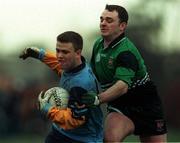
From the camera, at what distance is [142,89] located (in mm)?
10547

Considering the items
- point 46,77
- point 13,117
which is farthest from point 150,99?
point 46,77

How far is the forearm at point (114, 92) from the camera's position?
9.69 m

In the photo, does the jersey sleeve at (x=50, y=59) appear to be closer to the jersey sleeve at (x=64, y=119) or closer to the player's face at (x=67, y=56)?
the player's face at (x=67, y=56)

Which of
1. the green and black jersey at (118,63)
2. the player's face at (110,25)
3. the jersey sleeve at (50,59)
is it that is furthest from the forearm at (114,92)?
the jersey sleeve at (50,59)

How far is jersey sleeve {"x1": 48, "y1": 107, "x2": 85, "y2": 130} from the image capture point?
9297mm

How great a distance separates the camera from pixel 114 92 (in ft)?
31.9

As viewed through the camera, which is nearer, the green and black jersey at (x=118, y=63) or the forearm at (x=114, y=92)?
the forearm at (x=114, y=92)

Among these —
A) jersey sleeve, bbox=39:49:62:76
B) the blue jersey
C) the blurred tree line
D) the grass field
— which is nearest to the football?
the blue jersey

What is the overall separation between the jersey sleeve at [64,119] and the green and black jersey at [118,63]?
0.79 meters

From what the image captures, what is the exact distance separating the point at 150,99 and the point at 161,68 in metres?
22.0

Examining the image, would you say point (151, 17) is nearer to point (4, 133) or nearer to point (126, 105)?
point (4, 133)

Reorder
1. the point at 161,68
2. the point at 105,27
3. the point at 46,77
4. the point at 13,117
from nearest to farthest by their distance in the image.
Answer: the point at 105,27, the point at 13,117, the point at 46,77, the point at 161,68

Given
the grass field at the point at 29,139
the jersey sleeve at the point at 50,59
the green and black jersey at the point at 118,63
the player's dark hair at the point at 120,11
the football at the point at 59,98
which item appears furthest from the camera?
the grass field at the point at 29,139

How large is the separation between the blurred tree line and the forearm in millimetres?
12410
